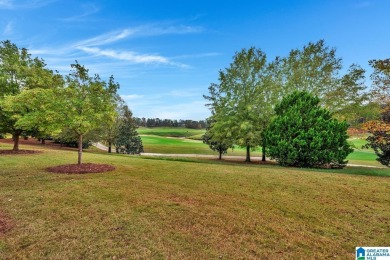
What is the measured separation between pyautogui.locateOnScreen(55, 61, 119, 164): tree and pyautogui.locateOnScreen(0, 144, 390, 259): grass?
3447 millimetres

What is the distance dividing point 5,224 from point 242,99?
2164 centimetres

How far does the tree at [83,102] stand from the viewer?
38.6 ft

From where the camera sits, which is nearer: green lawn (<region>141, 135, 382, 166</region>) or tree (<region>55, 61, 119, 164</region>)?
tree (<region>55, 61, 119, 164</region>)

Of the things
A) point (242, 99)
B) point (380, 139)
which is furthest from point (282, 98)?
point (380, 139)

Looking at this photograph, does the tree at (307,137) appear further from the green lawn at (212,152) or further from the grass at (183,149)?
the grass at (183,149)

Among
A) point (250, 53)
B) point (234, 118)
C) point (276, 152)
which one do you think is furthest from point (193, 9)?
point (276, 152)

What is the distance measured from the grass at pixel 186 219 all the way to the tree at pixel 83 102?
11.3ft

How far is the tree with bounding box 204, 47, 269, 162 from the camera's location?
74.6ft

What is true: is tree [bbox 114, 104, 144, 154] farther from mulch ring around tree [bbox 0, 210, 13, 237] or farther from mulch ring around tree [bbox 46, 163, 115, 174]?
mulch ring around tree [bbox 0, 210, 13, 237]

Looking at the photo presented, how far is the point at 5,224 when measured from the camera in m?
5.32

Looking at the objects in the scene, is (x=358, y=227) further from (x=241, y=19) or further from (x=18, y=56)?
(x=18, y=56)

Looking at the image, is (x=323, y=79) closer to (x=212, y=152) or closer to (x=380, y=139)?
(x=380, y=139)

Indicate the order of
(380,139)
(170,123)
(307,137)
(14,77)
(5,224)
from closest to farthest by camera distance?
1. (5,224)
2. (380,139)
3. (307,137)
4. (14,77)
5. (170,123)

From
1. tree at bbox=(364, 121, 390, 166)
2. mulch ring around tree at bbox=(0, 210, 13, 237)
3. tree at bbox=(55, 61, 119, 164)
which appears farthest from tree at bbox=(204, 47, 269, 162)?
mulch ring around tree at bbox=(0, 210, 13, 237)
